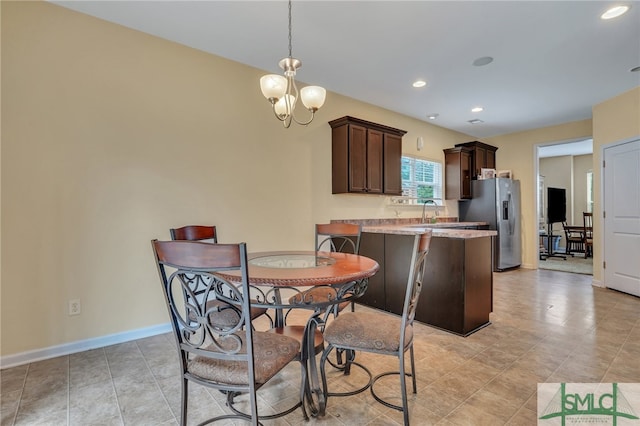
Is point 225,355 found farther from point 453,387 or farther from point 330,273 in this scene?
point 453,387

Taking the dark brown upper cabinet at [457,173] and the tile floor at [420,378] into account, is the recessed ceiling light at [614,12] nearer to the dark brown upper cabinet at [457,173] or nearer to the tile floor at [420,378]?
the tile floor at [420,378]

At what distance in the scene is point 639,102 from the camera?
3.88 m

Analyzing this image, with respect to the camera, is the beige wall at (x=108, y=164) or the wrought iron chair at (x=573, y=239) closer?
the beige wall at (x=108, y=164)

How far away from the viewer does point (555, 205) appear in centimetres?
780

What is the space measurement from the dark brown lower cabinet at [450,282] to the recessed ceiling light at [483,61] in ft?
6.38

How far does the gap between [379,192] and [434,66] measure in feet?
5.61

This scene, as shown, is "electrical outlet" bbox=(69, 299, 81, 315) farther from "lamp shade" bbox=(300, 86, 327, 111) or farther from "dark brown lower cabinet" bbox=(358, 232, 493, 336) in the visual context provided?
"dark brown lower cabinet" bbox=(358, 232, 493, 336)

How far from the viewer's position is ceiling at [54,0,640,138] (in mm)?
2459

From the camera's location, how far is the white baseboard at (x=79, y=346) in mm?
2227

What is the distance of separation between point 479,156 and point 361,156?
324 cm

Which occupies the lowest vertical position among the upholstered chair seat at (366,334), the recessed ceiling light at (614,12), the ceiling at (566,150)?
the upholstered chair seat at (366,334)

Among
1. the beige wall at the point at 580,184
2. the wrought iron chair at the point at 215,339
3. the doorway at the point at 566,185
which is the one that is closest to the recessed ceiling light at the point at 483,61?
the wrought iron chair at the point at 215,339

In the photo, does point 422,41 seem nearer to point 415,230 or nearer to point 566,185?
point 415,230

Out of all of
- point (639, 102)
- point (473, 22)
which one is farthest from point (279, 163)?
point (639, 102)
